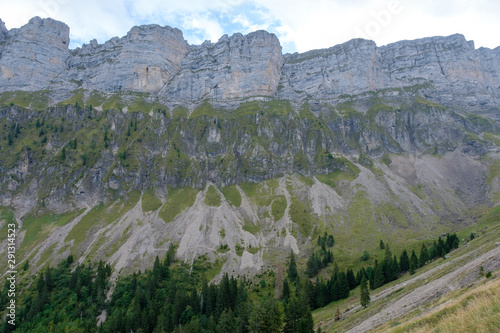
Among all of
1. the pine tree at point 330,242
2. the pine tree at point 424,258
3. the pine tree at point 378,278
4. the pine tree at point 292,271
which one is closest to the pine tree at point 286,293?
the pine tree at point 292,271

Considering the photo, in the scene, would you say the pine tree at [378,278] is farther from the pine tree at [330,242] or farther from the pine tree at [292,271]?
the pine tree at [330,242]

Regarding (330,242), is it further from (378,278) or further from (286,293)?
(378,278)

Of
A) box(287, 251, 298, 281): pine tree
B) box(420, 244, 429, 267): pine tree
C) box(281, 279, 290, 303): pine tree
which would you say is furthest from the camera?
box(287, 251, 298, 281): pine tree

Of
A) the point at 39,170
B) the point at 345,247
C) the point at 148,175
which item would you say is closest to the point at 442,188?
the point at 345,247

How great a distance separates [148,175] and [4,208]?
78015 mm

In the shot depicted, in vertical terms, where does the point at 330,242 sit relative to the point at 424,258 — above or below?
above

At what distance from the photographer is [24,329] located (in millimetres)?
88375

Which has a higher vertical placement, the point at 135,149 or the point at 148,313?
the point at 135,149

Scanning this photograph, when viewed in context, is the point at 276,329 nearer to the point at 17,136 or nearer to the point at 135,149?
the point at 135,149

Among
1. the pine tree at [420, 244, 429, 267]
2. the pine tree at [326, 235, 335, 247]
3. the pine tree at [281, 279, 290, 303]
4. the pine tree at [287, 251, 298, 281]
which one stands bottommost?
the pine tree at [420, 244, 429, 267]

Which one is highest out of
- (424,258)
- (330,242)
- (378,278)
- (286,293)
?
(330,242)

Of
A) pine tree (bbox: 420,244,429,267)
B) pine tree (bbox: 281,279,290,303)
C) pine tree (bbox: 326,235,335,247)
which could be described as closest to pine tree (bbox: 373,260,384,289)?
pine tree (bbox: 420,244,429,267)

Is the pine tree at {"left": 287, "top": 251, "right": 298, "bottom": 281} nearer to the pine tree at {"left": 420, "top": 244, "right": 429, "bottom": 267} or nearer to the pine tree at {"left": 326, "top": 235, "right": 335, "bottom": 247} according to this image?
the pine tree at {"left": 326, "top": 235, "right": 335, "bottom": 247}

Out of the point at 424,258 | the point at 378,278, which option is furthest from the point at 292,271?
the point at 424,258
